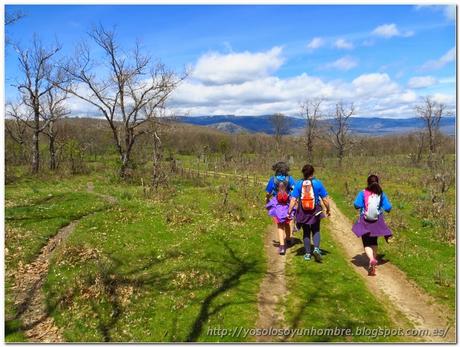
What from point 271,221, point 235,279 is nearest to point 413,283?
point 235,279

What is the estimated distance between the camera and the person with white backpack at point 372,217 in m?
12.1

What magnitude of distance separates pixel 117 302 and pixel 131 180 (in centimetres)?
2824

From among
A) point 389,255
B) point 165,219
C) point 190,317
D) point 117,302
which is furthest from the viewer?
point 165,219

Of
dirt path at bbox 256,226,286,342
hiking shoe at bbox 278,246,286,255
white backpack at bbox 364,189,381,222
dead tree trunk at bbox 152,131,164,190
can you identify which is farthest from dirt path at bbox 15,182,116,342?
dead tree trunk at bbox 152,131,164,190

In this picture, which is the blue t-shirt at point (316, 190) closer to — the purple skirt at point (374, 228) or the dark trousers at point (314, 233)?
the dark trousers at point (314, 233)

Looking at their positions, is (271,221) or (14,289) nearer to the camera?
(14,289)

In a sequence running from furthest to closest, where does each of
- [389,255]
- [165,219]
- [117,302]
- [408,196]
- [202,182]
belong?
[202,182]
[408,196]
[165,219]
[389,255]
[117,302]

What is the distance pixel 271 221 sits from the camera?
20484 millimetres

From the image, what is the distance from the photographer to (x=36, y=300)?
37.2 feet

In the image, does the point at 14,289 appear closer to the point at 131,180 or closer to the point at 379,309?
the point at 379,309

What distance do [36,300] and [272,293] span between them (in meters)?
6.33

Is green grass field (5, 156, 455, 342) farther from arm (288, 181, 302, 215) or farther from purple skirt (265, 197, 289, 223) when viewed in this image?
arm (288, 181, 302, 215)

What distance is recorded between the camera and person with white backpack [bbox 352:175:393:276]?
1215cm

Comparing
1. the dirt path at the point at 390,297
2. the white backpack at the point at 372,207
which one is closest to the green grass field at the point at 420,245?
the dirt path at the point at 390,297
